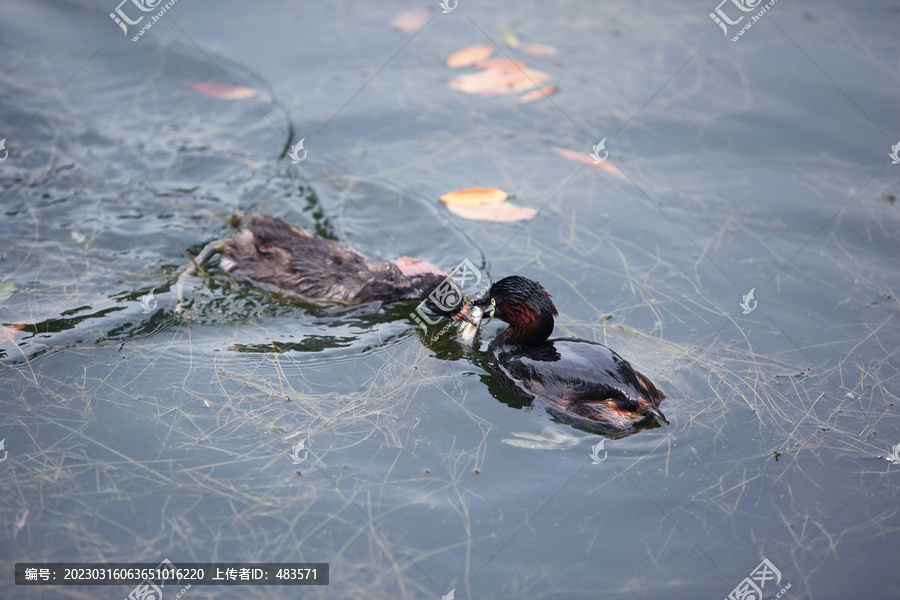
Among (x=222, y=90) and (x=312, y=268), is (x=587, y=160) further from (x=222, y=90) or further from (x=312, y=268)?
(x=222, y=90)

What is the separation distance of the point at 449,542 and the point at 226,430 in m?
1.82

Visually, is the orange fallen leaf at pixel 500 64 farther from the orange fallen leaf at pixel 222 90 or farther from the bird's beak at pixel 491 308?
the bird's beak at pixel 491 308

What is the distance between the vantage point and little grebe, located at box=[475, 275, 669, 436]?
15.8 ft

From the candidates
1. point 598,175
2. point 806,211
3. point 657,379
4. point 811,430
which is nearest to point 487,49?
point 598,175

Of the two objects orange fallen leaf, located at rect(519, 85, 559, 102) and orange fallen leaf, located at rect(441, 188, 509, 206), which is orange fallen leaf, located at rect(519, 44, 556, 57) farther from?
orange fallen leaf, located at rect(441, 188, 509, 206)

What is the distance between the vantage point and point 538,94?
8641 millimetres

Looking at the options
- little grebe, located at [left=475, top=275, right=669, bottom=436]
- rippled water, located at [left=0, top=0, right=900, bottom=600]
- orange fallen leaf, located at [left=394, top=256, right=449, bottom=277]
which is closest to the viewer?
rippled water, located at [left=0, top=0, right=900, bottom=600]

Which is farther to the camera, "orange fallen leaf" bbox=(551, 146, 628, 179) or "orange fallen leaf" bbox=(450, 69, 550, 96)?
"orange fallen leaf" bbox=(450, 69, 550, 96)

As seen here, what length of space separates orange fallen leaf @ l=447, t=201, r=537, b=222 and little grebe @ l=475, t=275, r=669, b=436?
66.4 inches

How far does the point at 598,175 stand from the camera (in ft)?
25.0

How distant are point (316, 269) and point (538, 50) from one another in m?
5.02

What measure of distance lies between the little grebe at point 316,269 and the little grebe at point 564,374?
0.57m

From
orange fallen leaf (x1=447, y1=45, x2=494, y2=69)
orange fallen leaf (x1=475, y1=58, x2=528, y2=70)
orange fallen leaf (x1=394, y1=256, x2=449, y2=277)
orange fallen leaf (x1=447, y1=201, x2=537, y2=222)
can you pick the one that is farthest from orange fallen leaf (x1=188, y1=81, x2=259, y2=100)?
orange fallen leaf (x1=394, y1=256, x2=449, y2=277)

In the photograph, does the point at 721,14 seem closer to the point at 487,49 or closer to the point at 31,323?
the point at 487,49
